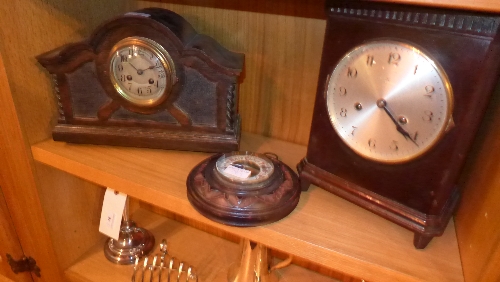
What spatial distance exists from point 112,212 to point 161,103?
35cm

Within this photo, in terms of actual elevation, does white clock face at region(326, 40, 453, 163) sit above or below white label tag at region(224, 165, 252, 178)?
above

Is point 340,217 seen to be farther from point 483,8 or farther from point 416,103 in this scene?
point 483,8

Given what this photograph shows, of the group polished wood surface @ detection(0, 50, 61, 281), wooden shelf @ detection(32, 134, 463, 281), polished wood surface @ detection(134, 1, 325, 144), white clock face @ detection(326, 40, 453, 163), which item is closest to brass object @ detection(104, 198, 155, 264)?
polished wood surface @ detection(0, 50, 61, 281)

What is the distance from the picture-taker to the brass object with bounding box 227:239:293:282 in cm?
81

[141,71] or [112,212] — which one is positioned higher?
[141,71]

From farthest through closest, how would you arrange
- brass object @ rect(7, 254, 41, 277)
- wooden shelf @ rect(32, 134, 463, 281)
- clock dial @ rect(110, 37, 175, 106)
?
brass object @ rect(7, 254, 41, 277) < clock dial @ rect(110, 37, 175, 106) < wooden shelf @ rect(32, 134, 463, 281)

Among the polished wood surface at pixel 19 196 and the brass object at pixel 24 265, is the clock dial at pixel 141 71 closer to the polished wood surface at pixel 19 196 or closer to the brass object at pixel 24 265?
the polished wood surface at pixel 19 196

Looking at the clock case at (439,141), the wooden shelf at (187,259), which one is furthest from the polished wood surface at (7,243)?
the clock case at (439,141)

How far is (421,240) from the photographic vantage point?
53 cm

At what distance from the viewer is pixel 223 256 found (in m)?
0.97

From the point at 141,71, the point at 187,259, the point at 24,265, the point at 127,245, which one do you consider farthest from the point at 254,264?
the point at 24,265

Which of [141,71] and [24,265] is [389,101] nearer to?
[141,71]

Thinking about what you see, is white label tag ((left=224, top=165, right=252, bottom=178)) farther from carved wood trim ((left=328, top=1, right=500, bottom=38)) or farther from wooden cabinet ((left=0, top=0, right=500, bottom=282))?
carved wood trim ((left=328, top=1, right=500, bottom=38))

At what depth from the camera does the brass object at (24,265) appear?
913 millimetres
